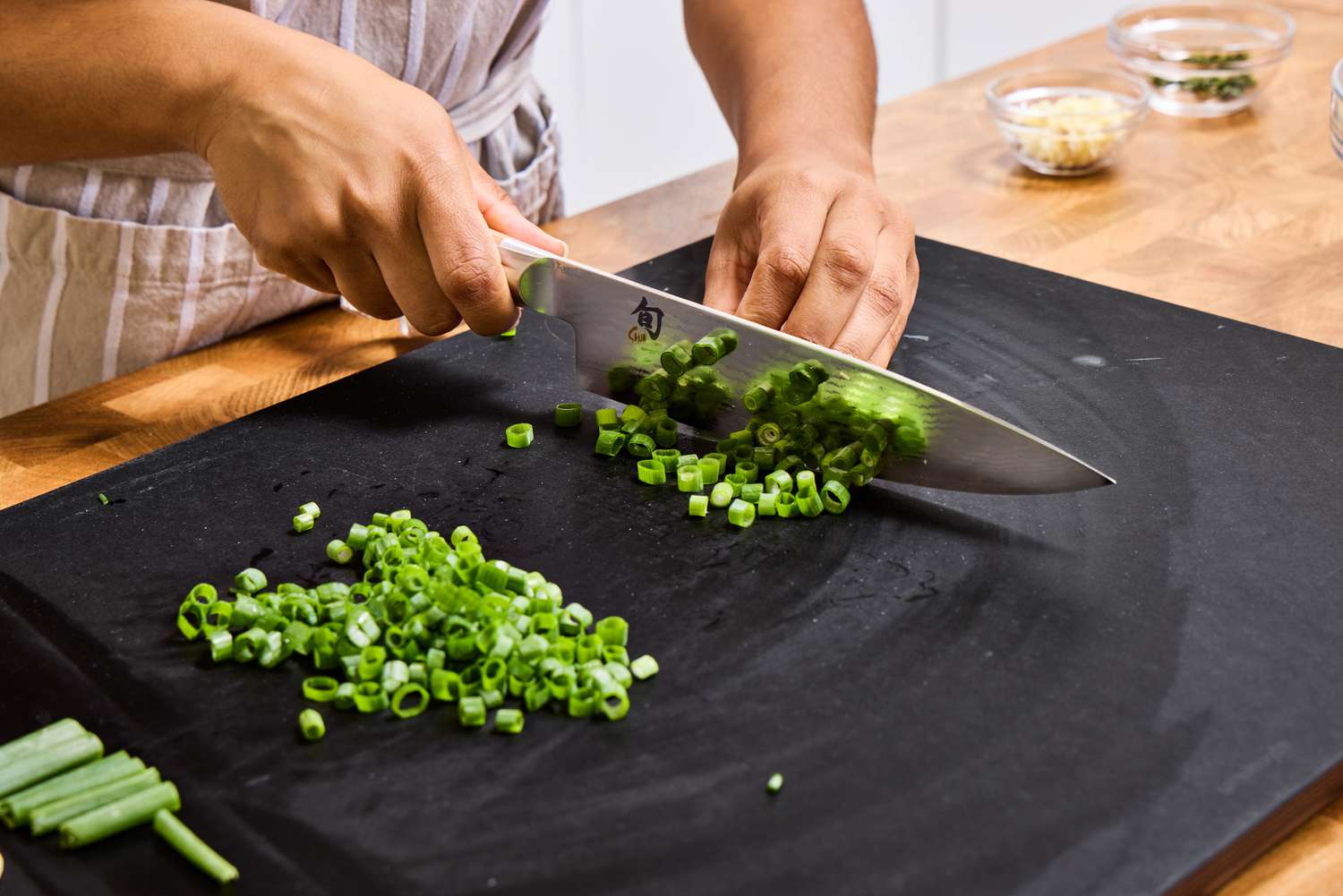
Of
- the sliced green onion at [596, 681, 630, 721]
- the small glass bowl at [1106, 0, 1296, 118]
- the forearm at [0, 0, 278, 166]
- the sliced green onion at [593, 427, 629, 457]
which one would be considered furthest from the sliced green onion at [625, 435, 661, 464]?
the small glass bowl at [1106, 0, 1296, 118]

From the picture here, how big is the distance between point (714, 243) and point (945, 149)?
27.0 inches

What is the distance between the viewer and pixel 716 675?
38.3 inches

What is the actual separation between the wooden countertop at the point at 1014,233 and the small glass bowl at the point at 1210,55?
34 mm

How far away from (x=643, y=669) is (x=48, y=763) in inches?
15.5

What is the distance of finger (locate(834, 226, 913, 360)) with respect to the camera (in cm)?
128

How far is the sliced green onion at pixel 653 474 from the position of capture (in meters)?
1.21

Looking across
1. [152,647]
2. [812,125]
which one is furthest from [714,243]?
[152,647]

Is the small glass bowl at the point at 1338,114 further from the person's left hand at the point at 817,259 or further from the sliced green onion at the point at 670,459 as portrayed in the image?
the sliced green onion at the point at 670,459

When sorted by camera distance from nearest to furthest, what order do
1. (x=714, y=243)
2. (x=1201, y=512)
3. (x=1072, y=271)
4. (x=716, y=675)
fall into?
(x=716, y=675), (x=1201, y=512), (x=714, y=243), (x=1072, y=271)

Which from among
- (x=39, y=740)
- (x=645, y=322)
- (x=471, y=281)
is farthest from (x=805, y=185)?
(x=39, y=740)

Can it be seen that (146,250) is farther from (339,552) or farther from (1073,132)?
(1073,132)

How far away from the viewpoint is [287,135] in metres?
1.27

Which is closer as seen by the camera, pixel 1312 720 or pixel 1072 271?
pixel 1312 720

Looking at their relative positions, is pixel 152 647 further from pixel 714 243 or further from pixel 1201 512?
pixel 1201 512
